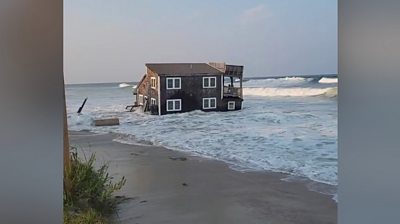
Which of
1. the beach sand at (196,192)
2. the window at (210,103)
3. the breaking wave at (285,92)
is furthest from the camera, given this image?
the breaking wave at (285,92)

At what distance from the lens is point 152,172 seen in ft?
13.0

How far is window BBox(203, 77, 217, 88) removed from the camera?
196 inches

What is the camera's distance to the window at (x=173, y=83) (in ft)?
16.0

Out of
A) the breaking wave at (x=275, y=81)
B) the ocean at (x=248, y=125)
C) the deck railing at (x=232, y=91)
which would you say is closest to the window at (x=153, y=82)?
the ocean at (x=248, y=125)

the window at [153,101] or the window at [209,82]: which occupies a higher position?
the window at [209,82]

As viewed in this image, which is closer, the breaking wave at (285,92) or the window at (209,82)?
the window at (209,82)

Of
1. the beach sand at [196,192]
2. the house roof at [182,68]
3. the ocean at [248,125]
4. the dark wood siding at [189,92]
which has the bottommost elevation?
the beach sand at [196,192]

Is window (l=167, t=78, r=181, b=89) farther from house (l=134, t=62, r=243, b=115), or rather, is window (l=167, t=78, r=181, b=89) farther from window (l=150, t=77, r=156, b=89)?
window (l=150, t=77, r=156, b=89)

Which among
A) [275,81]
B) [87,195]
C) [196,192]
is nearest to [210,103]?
[275,81]

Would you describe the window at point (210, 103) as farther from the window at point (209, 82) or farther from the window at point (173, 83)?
the window at point (173, 83)

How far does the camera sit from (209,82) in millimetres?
5031
